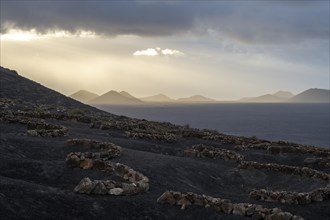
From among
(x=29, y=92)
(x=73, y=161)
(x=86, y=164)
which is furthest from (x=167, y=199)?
(x=29, y=92)

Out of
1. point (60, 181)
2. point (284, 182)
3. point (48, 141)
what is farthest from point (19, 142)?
point (284, 182)

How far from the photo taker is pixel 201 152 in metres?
34.3

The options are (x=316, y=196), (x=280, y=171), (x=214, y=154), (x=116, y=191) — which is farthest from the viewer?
(x=214, y=154)

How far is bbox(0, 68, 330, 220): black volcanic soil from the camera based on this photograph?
16.6m

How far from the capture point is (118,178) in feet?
70.4

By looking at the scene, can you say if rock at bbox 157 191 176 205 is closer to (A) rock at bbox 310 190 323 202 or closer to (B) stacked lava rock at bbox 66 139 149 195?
(B) stacked lava rock at bbox 66 139 149 195

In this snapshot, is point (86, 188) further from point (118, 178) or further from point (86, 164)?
point (86, 164)

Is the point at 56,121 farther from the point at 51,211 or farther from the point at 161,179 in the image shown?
the point at 51,211

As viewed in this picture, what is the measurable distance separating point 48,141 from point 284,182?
15.0 m

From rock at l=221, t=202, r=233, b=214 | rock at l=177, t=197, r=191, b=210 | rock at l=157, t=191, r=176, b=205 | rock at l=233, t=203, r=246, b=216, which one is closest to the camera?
rock at l=233, t=203, r=246, b=216

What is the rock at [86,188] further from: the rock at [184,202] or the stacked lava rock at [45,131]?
the stacked lava rock at [45,131]

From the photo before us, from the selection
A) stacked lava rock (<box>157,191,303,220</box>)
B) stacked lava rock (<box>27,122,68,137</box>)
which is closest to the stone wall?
stacked lava rock (<box>157,191,303,220</box>)

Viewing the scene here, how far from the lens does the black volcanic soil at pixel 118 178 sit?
655 inches

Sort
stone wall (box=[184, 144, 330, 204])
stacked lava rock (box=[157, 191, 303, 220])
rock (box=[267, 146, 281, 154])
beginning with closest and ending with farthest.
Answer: stacked lava rock (box=[157, 191, 303, 220])
stone wall (box=[184, 144, 330, 204])
rock (box=[267, 146, 281, 154])
